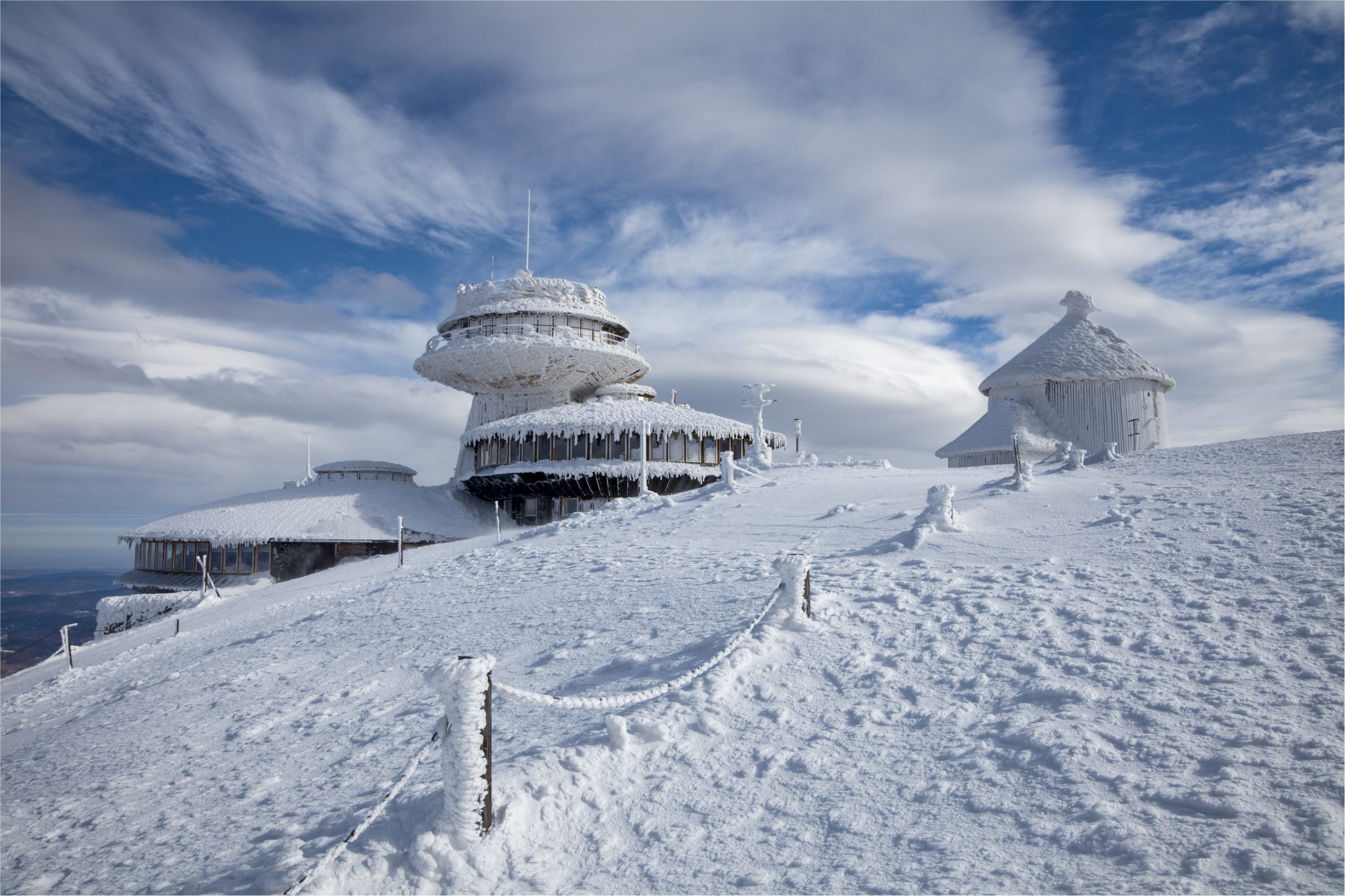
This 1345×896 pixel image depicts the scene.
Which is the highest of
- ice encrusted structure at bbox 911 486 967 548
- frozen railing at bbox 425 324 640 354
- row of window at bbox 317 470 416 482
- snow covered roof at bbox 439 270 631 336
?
snow covered roof at bbox 439 270 631 336

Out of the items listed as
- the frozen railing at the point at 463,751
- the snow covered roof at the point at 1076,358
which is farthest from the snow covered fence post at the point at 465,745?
the snow covered roof at the point at 1076,358

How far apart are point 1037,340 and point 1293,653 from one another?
84.1 feet

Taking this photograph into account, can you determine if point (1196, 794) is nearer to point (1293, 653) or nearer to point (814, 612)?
point (1293, 653)

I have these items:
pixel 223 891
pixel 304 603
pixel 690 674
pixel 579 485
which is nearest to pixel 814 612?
pixel 690 674

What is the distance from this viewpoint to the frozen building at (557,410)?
29547mm

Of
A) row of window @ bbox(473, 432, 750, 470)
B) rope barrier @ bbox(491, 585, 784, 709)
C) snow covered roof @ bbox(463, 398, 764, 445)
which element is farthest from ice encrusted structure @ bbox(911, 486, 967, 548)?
row of window @ bbox(473, 432, 750, 470)

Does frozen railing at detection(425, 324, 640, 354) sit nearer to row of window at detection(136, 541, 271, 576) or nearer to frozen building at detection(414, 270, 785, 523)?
frozen building at detection(414, 270, 785, 523)

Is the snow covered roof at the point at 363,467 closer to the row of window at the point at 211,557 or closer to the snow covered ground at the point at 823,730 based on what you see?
the row of window at the point at 211,557

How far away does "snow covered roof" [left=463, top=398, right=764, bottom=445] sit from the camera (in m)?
29.0

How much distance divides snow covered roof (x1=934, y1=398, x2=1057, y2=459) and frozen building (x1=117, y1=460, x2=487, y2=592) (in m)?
18.9

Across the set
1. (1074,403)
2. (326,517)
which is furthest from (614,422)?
(1074,403)

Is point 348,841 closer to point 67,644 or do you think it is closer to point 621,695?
point 621,695

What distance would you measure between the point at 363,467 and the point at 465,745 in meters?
32.9

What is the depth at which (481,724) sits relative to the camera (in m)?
4.79
